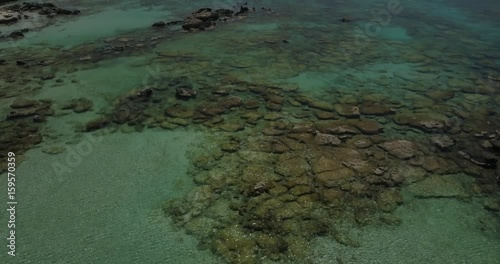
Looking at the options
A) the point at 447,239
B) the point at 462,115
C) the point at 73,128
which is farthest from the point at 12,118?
the point at 462,115

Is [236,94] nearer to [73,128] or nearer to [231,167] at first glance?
[231,167]

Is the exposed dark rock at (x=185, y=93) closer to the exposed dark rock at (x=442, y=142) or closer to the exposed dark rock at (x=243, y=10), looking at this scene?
the exposed dark rock at (x=442, y=142)

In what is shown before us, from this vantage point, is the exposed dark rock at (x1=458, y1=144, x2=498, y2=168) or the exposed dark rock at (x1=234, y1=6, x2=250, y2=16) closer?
the exposed dark rock at (x1=458, y1=144, x2=498, y2=168)

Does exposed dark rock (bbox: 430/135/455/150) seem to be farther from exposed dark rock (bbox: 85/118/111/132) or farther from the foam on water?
the foam on water

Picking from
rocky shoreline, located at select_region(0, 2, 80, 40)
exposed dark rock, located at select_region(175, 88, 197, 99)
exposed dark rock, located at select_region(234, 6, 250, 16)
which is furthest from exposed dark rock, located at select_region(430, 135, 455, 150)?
rocky shoreline, located at select_region(0, 2, 80, 40)

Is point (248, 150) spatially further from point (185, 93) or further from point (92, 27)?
point (92, 27)

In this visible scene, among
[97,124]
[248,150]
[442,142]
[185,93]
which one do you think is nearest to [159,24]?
[185,93]

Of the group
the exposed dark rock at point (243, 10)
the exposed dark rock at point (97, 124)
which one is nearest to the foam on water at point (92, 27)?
the exposed dark rock at point (243, 10)

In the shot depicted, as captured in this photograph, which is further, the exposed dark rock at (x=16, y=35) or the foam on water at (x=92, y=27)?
the exposed dark rock at (x=16, y=35)
